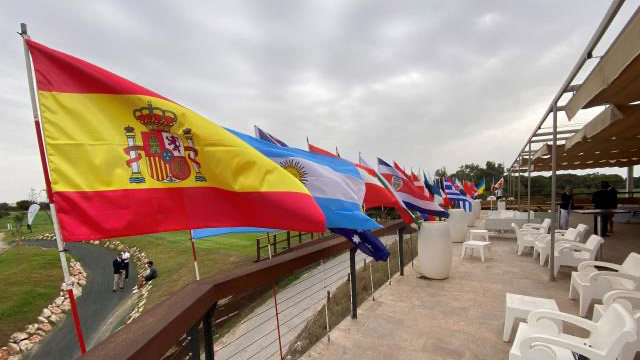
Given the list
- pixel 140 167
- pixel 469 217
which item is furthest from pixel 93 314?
pixel 140 167

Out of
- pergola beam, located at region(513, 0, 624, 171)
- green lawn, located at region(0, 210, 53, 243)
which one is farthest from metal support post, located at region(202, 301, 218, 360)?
green lawn, located at region(0, 210, 53, 243)

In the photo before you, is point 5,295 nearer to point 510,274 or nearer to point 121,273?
point 121,273

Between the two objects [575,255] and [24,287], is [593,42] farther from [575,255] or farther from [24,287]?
[24,287]

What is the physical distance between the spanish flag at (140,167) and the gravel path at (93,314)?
52.4ft

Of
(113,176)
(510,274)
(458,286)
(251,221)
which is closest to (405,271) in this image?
(458,286)

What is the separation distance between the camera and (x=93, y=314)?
19.9 m

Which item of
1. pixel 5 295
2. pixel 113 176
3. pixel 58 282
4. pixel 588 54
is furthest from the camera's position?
pixel 58 282

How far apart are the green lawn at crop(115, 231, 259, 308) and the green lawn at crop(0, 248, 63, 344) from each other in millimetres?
6227

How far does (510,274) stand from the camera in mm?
5844

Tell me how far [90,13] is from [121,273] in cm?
2542

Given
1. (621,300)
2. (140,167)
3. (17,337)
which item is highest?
(140,167)

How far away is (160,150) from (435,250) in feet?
15.2

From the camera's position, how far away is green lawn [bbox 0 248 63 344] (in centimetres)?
1812

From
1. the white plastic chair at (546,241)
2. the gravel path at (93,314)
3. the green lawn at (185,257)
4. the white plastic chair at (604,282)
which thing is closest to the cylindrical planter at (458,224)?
the white plastic chair at (546,241)
